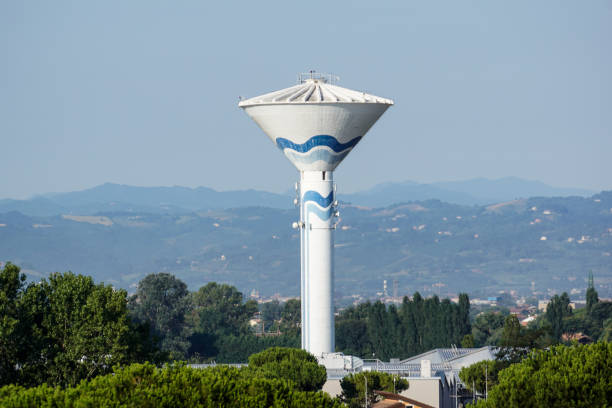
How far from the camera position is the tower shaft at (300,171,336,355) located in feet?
219

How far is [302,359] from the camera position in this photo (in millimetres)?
63969

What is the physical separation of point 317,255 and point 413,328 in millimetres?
55064

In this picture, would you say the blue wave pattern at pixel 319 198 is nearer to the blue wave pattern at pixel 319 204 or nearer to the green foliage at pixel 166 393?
the blue wave pattern at pixel 319 204

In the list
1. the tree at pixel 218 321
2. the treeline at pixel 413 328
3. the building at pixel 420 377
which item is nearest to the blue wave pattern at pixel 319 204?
the building at pixel 420 377

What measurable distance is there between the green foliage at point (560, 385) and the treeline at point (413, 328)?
249 ft

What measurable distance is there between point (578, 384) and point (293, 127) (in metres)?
29.1

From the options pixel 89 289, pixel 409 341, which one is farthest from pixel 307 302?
pixel 409 341

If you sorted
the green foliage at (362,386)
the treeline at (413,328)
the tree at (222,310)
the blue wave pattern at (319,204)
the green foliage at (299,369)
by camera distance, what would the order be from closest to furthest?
the green foliage at (299,369) → the green foliage at (362,386) → the blue wave pattern at (319,204) → the treeline at (413,328) → the tree at (222,310)

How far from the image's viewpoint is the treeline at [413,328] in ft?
390

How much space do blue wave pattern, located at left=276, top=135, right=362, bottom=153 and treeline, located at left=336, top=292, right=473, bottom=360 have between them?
53.8 metres

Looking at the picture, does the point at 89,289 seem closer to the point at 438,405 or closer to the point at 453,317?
the point at 438,405

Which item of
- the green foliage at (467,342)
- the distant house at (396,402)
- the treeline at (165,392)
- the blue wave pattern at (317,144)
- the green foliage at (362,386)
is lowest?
the treeline at (165,392)

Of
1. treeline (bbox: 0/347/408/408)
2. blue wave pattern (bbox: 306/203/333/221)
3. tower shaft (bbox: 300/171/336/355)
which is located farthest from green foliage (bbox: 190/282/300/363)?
treeline (bbox: 0/347/408/408)

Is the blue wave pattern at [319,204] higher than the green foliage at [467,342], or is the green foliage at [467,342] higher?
the blue wave pattern at [319,204]
